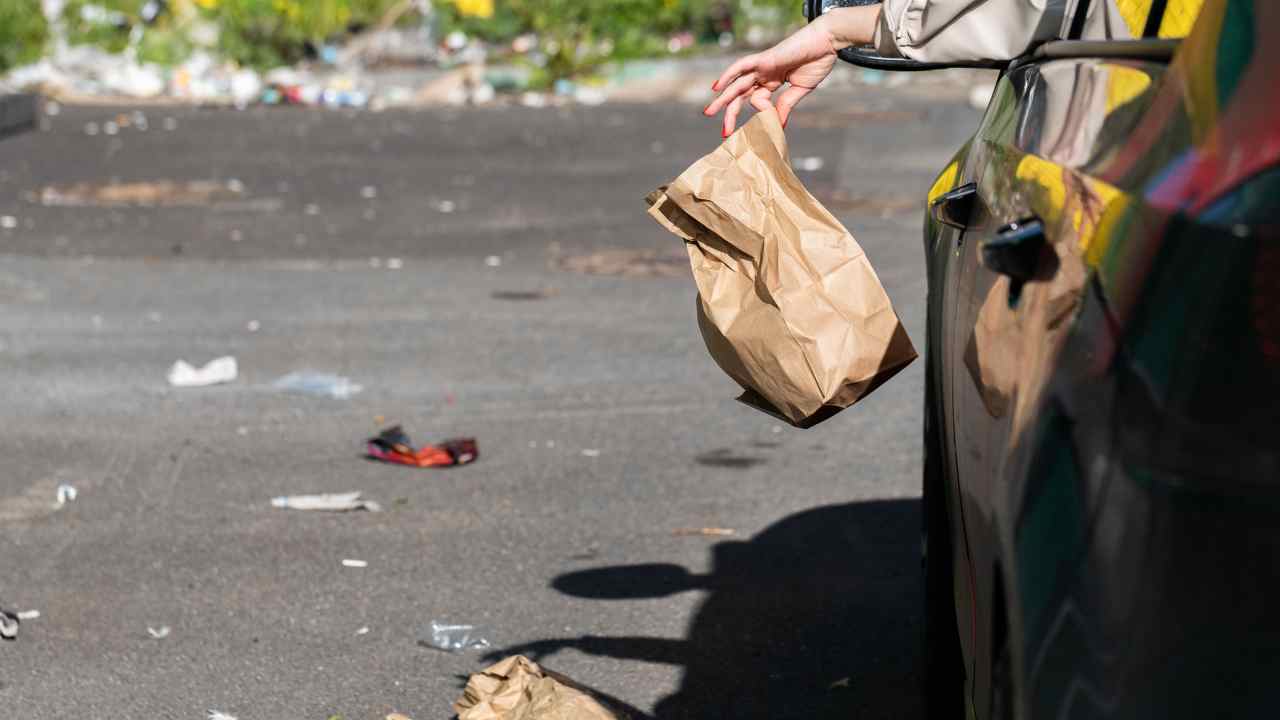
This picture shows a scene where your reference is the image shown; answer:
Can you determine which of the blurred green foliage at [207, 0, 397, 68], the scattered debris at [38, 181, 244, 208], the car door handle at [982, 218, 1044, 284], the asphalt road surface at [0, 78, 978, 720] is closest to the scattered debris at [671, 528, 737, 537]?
the asphalt road surface at [0, 78, 978, 720]

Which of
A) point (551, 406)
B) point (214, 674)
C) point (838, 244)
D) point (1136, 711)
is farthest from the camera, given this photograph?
point (551, 406)

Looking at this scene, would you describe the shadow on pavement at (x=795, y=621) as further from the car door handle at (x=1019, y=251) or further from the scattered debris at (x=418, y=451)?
the car door handle at (x=1019, y=251)

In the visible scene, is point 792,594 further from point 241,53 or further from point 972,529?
point 241,53

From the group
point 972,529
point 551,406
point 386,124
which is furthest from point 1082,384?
point 386,124

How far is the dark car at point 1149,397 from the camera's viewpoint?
1.57 m

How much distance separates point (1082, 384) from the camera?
1777 millimetres

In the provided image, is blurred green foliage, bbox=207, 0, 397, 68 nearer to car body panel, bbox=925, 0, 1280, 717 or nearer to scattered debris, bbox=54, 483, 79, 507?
scattered debris, bbox=54, 483, 79, 507

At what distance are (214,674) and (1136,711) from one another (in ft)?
10.3

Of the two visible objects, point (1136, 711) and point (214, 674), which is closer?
point (1136, 711)

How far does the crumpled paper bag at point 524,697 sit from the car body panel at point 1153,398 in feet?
5.19

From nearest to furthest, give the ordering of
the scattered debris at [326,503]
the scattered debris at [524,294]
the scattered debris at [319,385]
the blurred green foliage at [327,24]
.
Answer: the scattered debris at [326,503] < the scattered debris at [319,385] < the scattered debris at [524,294] < the blurred green foliage at [327,24]

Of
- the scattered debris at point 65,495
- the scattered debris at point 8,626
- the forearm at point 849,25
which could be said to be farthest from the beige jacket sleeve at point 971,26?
the scattered debris at point 65,495

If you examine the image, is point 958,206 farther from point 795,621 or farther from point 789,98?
point 795,621

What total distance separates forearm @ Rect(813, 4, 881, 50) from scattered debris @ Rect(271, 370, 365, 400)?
14.0ft
